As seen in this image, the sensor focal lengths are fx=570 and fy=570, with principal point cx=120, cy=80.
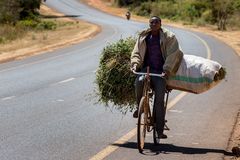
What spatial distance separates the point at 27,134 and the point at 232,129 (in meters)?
3.40

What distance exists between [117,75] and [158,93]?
95 centimetres

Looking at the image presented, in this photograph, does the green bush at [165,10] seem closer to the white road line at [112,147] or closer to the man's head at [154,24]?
the white road line at [112,147]

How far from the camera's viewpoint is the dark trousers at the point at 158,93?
26.1ft

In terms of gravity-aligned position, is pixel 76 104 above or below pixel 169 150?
below

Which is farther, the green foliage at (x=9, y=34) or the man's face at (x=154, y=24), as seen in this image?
the green foliage at (x=9, y=34)

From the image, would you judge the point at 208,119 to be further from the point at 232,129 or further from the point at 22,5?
the point at 22,5

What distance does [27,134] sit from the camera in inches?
352

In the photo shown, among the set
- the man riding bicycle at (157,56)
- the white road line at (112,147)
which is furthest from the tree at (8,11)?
the man riding bicycle at (157,56)

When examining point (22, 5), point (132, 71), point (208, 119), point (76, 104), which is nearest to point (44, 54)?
point (76, 104)

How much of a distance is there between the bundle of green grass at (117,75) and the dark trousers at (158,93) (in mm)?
580

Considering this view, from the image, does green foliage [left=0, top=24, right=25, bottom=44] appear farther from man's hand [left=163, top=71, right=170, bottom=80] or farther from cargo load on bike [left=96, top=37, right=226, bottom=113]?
man's hand [left=163, top=71, right=170, bottom=80]

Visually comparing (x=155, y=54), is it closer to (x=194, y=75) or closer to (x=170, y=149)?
(x=194, y=75)

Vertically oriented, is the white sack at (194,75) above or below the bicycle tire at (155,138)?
above

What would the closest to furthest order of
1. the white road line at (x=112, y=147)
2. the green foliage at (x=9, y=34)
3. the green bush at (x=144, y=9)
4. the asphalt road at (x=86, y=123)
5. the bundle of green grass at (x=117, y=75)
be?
the white road line at (x=112, y=147), the asphalt road at (x=86, y=123), the bundle of green grass at (x=117, y=75), the green foliage at (x=9, y=34), the green bush at (x=144, y=9)
